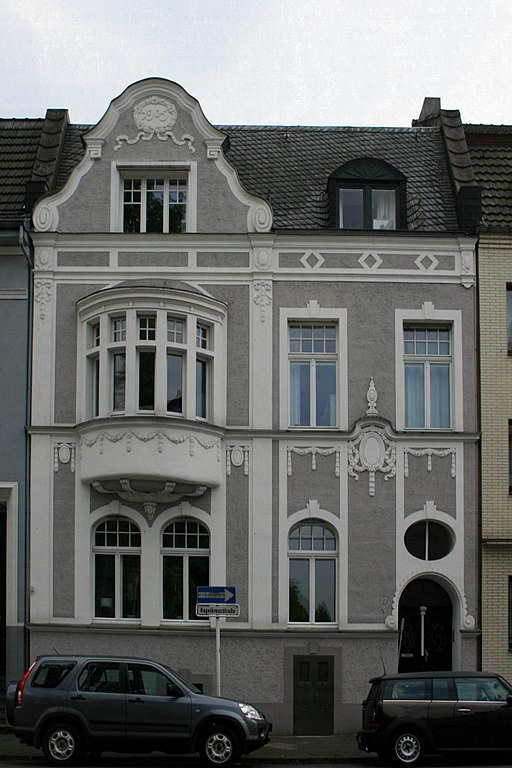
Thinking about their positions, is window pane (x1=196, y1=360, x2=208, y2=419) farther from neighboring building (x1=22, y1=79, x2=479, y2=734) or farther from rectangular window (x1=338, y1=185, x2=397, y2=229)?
rectangular window (x1=338, y1=185, x2=397, y2=229)

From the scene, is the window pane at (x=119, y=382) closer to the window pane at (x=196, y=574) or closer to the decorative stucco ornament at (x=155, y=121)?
the window pane at (x=196, y=574)

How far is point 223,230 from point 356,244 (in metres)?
2.84

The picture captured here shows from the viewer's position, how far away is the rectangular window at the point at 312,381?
25781mm

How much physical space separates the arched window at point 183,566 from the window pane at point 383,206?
7778mm

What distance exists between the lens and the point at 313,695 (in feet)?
80.4

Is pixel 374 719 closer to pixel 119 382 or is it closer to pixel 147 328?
pixel 119 382

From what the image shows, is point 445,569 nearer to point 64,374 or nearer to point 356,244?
point 356,244

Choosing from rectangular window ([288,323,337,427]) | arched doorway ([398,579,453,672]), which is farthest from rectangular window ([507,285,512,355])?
arched doorway ([398,579,453,672])

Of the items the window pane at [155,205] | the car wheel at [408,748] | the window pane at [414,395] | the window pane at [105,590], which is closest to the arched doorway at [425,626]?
the window pane at [414,395]

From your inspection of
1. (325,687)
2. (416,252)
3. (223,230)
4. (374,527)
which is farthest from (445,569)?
(223,230)

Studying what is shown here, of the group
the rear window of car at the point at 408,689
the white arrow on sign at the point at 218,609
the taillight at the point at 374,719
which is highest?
the white arrow on sign at the point at 218,609

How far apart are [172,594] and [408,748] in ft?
22.1

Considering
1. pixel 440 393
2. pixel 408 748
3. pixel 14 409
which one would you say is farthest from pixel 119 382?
pixel 408 748

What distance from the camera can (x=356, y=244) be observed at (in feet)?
85.0
